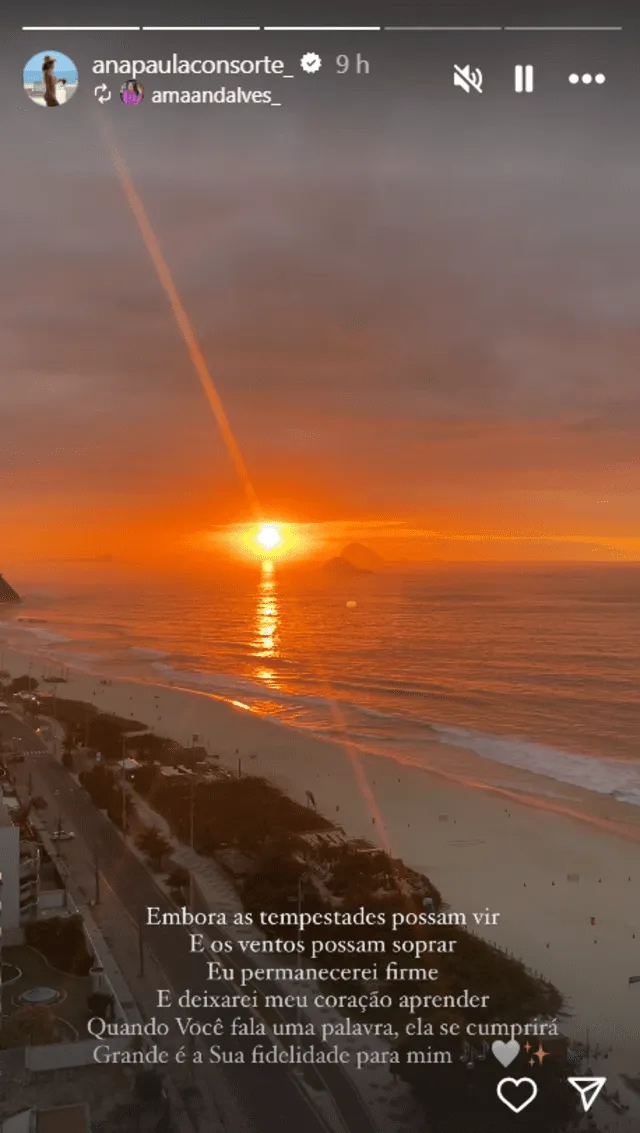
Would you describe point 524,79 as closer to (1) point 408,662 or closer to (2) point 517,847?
(2) point 517,847

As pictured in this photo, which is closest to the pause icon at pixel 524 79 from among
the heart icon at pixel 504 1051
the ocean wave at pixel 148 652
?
the heart icon at pixel 504 1051

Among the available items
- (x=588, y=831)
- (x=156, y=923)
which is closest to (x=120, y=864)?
(x=156, y=923)

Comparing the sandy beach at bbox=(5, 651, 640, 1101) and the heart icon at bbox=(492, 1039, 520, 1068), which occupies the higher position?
the heart icon at bbox=(492, 1039, 520, 1068)

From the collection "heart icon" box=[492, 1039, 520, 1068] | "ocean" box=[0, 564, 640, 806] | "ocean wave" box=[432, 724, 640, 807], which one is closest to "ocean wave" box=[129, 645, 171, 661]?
"ocean" box=[0, 564, 640, 806]

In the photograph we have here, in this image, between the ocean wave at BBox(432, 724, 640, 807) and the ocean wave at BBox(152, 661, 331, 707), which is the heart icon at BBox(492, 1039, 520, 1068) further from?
the ocean wave at BBox(152, 661, 331, 707)

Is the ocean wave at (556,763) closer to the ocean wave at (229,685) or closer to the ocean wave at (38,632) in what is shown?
the ocean wave at (229,685)
